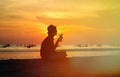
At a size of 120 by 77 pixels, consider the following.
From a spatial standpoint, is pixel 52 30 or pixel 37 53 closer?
pixel 52 30

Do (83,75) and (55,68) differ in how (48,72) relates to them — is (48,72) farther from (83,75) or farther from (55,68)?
(83,75)

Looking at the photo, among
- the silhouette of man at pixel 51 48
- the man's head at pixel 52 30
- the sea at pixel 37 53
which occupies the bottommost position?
the sea at pixel 37 53

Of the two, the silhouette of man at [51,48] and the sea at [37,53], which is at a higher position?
the silhouette of man at [51,48]

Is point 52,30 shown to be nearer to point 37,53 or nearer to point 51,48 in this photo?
point 51,48

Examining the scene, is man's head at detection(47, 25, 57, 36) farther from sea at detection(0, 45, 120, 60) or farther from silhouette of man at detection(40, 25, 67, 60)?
sea at detection(0, 45, 120, 60)

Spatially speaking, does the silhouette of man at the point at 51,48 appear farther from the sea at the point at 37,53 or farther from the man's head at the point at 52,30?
the sea at the point at 37,53

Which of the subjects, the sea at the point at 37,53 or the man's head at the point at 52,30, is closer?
the man's head at the point at 52,30

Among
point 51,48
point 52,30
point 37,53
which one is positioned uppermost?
point 52,30

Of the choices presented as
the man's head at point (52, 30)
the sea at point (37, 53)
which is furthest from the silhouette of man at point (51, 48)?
the sea at point (37, 53)

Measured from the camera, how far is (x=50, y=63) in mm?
5797

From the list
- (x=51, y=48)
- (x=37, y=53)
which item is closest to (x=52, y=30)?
(x=51, y=48)

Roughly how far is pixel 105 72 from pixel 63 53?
3.31ft

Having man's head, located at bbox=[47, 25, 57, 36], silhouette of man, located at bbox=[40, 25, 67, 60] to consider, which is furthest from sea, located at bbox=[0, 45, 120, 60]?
man's head, located at bbox=[47, 25, 57, 36]

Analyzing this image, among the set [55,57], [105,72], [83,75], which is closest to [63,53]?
[55,57]
